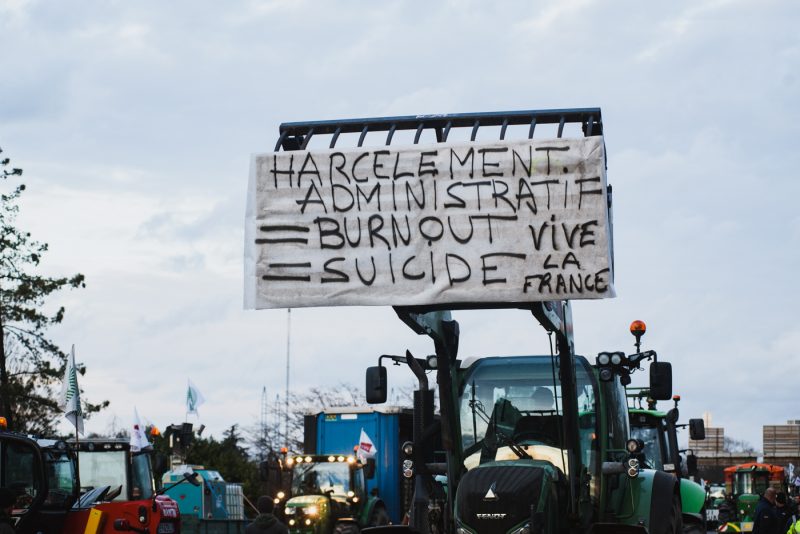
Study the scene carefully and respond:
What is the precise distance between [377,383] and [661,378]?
2.66 meters

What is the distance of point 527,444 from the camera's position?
1239 cm

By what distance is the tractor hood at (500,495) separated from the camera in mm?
11305

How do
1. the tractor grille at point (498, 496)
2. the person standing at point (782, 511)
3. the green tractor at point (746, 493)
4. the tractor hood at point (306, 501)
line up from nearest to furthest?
the tractor grille at point (498, 496) < the person standing at point (782, 511) < the tractor hood at point (306, 501) < the green tractor at point (746, 493)

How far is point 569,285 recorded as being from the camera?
10219 mm

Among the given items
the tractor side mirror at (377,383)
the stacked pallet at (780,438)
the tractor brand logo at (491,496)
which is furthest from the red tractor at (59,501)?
the stacked pallet at (780,438)

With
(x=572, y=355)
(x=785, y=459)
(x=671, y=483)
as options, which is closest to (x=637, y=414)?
(x=671, y=483)

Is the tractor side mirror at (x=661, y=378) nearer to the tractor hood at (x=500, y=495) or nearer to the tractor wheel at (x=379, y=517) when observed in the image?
the tractor hood at (x=500, y=495)

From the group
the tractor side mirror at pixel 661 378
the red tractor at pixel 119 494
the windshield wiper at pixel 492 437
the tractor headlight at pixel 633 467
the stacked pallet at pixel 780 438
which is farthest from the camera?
the stacked pallet at pixel 780 438

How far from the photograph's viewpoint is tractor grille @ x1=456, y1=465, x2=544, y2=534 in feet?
37.1

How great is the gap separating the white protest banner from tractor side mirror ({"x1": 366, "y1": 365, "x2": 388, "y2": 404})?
7.77 ft

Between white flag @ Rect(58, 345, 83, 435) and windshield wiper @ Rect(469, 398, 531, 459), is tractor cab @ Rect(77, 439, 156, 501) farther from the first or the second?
windshield wiper @ Rect(469, 398, 531, 459)

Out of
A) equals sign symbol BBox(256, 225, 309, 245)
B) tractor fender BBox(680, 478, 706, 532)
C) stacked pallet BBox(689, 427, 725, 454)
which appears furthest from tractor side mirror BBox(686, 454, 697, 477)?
stacked pallet BBox(689, 427, 725, 454)

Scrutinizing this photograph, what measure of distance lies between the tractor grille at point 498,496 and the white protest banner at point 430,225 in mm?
1923

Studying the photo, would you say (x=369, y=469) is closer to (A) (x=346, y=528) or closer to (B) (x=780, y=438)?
(A) (x=346, y=528)
